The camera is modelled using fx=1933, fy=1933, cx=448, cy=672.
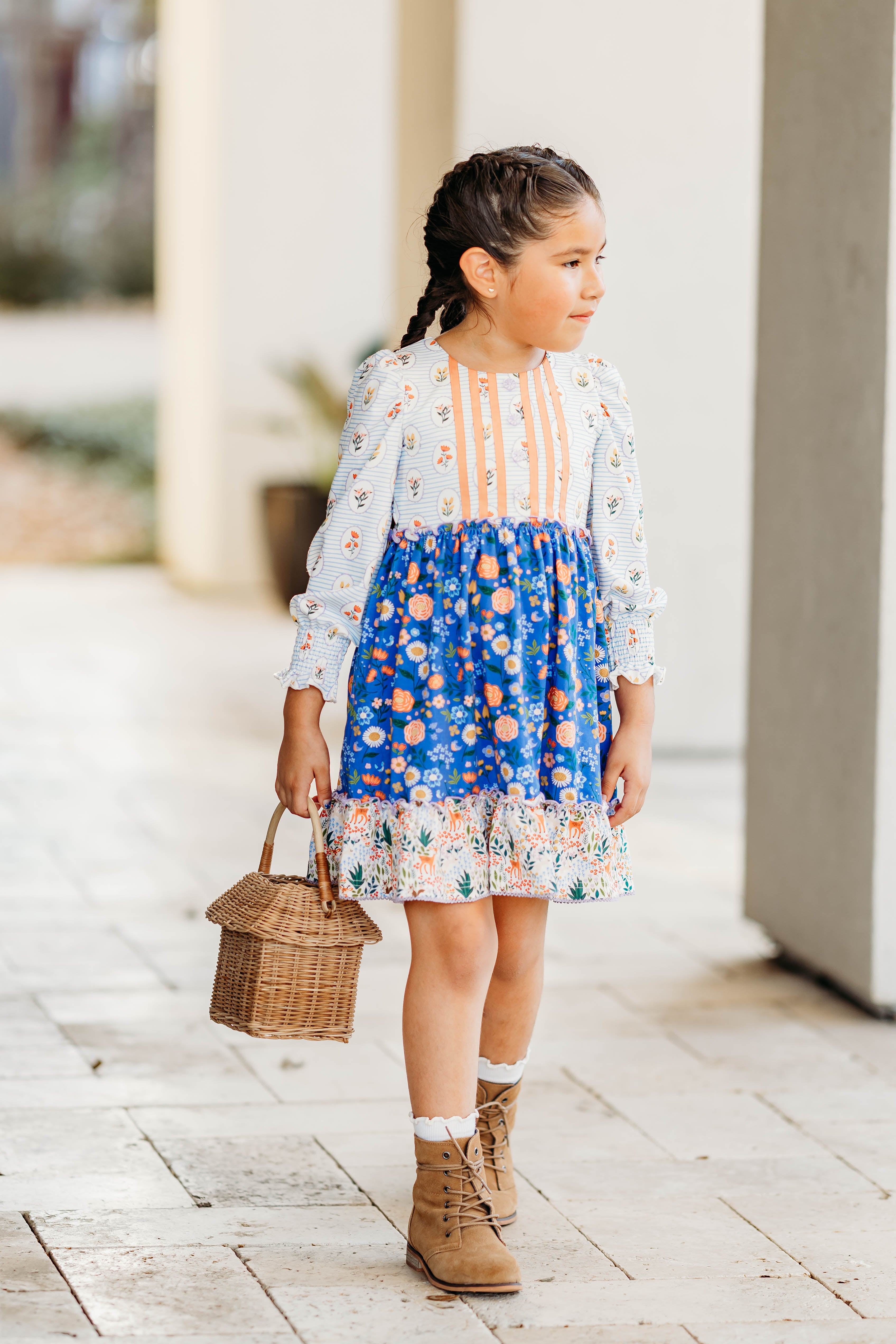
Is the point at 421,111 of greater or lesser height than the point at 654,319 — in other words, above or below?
above

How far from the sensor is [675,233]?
20.9ft

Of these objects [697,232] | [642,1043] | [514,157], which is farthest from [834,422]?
[697,232]

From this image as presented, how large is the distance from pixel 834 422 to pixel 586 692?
58.5 inches

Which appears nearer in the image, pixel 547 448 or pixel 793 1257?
pixel 547 448

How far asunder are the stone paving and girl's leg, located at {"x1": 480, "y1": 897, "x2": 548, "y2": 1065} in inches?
10.3

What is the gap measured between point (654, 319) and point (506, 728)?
4207 mm

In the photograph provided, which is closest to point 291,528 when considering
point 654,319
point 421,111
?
point 421,111

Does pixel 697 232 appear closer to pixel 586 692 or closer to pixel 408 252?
pixel 408 252

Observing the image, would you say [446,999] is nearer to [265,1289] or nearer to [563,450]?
[265,1289]

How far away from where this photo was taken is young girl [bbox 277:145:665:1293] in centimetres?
241

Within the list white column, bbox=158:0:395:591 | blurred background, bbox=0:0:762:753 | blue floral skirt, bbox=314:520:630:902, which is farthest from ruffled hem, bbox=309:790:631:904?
white column, bbox=158:0:395:591

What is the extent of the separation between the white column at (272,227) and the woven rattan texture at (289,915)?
27.4ft

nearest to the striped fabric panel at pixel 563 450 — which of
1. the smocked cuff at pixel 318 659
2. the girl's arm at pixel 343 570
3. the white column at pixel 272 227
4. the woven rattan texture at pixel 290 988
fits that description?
the girl's arm at pixel 343 570

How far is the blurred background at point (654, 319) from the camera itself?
3.70 metres
